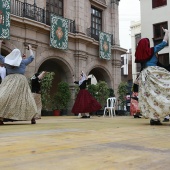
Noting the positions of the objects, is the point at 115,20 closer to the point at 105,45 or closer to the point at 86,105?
the point at 105,45

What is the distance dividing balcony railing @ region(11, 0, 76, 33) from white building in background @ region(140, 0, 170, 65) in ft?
29.5

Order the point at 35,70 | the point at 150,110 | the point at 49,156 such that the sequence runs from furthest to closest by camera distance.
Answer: the point at 35,70 < the point at 150,110 < the point at 49,156

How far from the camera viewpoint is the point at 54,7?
15047 mm

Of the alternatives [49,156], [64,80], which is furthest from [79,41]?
[49,156]

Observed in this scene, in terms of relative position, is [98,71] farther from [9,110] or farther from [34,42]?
[9,110]

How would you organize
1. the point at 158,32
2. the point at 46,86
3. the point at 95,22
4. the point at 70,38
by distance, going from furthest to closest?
the point at 158,32 < the point at 95,22 < the point at 70,38 < the point at 46,86

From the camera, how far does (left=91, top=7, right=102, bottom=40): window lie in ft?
56.9

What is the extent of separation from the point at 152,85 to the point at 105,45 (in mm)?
12220

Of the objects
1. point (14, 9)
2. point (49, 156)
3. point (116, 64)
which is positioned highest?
point (14, 9)

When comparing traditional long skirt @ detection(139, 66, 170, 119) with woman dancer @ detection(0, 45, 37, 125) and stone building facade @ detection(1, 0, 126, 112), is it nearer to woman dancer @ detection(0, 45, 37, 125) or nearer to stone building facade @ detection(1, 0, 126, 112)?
woman dancer @ detection(0, 45, 37, 125)

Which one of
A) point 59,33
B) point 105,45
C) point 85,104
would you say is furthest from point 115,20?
point 85,104

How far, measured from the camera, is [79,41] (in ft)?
50.2

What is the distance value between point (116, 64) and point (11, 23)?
27.0ft

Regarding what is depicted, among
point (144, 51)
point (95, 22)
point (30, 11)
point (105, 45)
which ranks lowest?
point (144, 51)
